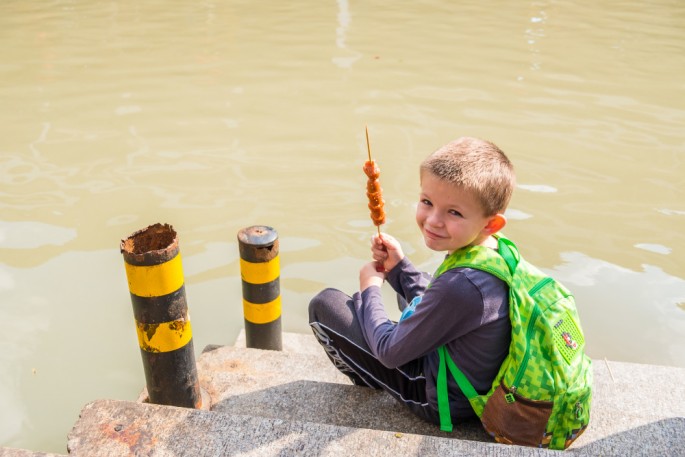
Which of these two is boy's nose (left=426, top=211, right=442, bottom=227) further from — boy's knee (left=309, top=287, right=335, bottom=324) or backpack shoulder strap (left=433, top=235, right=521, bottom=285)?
boy's knee (left=309, top=287, right=335, bottom=324)

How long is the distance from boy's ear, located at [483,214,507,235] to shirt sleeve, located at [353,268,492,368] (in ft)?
0.78

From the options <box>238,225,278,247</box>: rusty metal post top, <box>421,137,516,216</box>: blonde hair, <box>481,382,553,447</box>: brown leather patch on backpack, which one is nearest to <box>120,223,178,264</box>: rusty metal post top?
<box>238,225,278,247</box>: rusty metal post top

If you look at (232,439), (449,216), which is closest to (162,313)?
(232,439)

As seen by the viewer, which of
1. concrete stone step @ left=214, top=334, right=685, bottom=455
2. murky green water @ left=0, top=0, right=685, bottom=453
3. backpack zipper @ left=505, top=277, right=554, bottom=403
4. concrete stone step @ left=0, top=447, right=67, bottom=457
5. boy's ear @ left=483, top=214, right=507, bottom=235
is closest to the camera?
concrete stone step @ left=0, top=447, right=67, bottom=457

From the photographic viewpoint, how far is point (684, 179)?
677cm

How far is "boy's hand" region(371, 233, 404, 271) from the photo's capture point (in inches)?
119

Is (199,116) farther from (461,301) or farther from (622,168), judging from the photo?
(461,301)

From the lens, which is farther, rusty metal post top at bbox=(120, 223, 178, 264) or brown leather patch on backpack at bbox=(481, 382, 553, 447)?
rusty metal post top at bbox=(120, 223, 178, 264)

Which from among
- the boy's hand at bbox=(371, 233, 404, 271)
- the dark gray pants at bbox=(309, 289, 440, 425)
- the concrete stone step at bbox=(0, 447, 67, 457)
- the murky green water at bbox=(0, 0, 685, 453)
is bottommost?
the murky green water at bbox=(0, 0, 685, 453)

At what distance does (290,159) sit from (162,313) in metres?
4.38

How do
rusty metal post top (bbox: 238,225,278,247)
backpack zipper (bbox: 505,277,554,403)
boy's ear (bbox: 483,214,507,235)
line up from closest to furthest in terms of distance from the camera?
backpack zipper (bbox: 505,277,554,403) → boy's ear (bbox: 483,214,507,235) → rusty metal post top (bbox: 238,225,278,247)

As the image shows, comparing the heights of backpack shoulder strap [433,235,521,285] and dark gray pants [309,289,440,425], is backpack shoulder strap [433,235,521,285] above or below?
above

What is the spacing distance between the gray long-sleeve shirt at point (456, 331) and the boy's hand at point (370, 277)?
17 cm

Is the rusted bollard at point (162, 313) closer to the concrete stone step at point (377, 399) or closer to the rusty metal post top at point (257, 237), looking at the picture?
the concrete stone step at point (377, 399)
